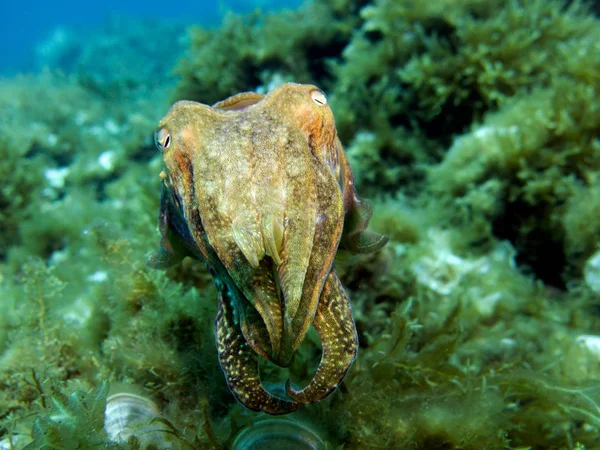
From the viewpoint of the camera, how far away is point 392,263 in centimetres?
416

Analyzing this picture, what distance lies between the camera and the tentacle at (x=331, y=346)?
5.61 ft

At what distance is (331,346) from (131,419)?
167 centimetres

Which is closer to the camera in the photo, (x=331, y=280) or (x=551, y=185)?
(x=331, y=280)

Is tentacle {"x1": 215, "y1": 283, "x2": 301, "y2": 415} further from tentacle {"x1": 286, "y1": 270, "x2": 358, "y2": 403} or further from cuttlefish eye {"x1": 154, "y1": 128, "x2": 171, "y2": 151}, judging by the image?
cuttlefish eye {"x1": 154, "y1": 128, "x2": 171, "y2": 151}

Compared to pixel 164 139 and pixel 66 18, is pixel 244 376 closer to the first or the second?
pixel 164 139

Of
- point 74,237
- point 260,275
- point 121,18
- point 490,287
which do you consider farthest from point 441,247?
point 121,18

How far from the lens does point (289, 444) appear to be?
2.24 metres

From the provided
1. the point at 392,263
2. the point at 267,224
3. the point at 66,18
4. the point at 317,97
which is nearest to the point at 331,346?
the point at 267,224

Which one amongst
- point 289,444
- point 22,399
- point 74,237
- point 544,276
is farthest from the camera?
point 74,237

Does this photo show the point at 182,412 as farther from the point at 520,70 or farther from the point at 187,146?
the point at 520,70

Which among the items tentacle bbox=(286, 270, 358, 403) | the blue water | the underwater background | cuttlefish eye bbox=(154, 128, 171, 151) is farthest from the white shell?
the blue water

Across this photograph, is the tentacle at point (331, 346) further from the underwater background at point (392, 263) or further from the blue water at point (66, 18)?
the blue water at point (66, 18)

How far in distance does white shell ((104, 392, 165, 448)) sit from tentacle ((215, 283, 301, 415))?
0.95 m

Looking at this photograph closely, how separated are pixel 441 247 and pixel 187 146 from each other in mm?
3735
